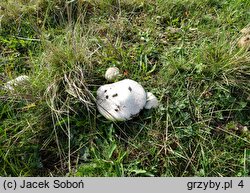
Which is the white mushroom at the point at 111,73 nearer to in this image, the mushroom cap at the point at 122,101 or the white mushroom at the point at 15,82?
the mushroom cap at the point at 122,101

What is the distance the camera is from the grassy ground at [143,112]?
2.43m

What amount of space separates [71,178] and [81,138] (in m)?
0.31

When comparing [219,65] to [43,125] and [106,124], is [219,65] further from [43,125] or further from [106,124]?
[43,125]

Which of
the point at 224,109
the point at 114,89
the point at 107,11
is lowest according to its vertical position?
the point at 224,109

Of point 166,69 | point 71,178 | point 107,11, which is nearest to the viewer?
point 71,178

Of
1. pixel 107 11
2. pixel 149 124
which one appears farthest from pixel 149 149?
pixel 107 11

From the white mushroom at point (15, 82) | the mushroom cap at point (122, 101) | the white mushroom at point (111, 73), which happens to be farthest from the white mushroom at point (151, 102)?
the white mushroom at point (15, 82)

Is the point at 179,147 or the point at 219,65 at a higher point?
the point at 219,65

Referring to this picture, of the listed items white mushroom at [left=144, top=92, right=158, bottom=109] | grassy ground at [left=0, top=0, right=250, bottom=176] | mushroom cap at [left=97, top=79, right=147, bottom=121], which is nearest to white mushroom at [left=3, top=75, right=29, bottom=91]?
grassy ground at [left=0, top=0, right=250, bottom=176]

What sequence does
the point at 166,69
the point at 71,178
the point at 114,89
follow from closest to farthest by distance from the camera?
the point at 71,178 → the point at 114,89 → the point at 166,69

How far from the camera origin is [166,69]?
9.21 feet

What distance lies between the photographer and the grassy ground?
7.96 ft

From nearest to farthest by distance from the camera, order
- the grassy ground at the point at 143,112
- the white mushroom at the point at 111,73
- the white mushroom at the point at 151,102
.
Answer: the grassy ground at the point at 143,112 < the white mushroom at the point at 151,102 < the white mushroom at the point at 111,73

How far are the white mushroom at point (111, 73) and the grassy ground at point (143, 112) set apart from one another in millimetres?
84
